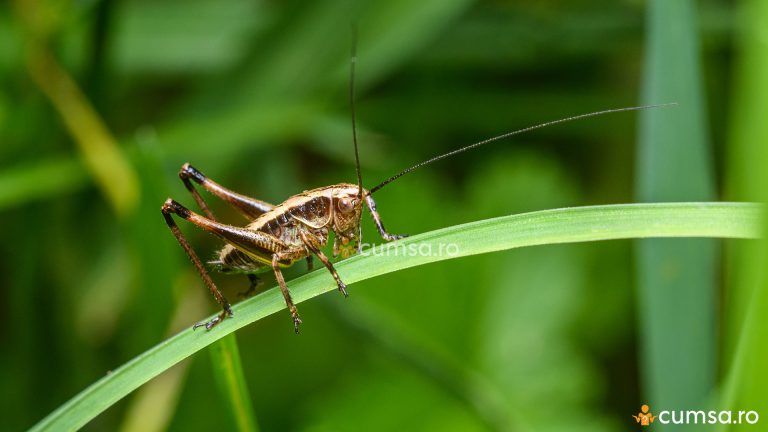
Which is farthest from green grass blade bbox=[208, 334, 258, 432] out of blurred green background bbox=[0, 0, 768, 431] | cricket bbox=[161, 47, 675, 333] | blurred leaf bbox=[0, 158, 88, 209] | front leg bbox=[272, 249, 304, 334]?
blurred leaf bbox=[0, 158, 88, 209]

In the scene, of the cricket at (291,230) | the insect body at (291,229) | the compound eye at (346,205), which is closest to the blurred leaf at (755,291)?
the cricket at (291,230)

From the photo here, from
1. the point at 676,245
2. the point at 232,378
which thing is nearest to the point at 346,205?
the point at 232,378

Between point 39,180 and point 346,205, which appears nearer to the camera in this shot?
point 346,205

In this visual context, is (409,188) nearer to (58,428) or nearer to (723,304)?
(723,304)

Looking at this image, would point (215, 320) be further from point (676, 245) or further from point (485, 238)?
point (676, 245)

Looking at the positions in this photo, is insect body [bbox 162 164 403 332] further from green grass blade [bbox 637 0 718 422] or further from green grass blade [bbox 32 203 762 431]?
green grass blade [bbox 637 0 718 422]

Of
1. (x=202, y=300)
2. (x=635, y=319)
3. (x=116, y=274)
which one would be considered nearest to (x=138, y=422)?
(x=202, y=300)
